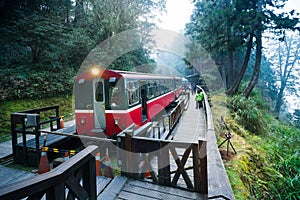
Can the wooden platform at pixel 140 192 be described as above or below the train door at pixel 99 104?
below

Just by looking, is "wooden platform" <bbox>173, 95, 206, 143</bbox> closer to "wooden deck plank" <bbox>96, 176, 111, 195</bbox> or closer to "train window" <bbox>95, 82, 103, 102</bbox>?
"train window" <bbox>95, 82, 103, 102</bbox>

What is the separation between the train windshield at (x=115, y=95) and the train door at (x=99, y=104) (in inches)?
10.1

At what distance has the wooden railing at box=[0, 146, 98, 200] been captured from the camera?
1146 millimetres

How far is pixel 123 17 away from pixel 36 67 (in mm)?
8527

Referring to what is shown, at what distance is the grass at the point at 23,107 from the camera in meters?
7.12

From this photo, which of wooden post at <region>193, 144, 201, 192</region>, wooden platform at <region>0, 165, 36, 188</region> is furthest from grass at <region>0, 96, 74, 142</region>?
wooden post at <region>193, 144, 201, 192</region>

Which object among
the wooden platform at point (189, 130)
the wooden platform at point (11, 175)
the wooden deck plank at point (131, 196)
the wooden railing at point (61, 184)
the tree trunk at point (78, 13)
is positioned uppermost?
the tree trunk at point (78, 13)

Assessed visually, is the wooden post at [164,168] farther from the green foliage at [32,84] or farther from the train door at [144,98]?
the green foliage at [32,84]

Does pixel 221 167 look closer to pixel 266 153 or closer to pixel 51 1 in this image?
pixel 266 153

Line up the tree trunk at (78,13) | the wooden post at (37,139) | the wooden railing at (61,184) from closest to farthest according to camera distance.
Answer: the wooden railing at (61,184)
the wooden post at (37,139)
the tree trunk at (78,13)

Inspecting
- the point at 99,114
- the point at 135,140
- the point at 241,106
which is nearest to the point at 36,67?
the point at 99,114

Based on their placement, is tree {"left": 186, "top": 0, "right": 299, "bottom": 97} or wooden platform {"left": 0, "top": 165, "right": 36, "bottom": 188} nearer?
wooden platform {"left": 0, "top": 165, "right": 36, "bottom": 188}

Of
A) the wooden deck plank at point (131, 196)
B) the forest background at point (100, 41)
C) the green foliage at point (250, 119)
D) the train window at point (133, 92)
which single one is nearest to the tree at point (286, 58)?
the forest background at point (100, 41)

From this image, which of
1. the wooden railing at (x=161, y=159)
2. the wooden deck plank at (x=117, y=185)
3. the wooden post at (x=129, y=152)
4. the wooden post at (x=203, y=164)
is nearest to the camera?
the wooden post at (x=203, y=164)
